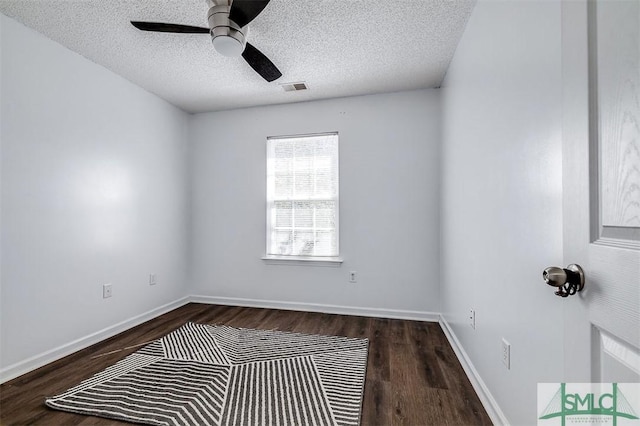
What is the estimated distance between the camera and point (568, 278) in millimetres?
650

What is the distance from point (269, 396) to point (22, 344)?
1.87 meters

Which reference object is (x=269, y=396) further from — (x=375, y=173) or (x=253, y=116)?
(x=253, y=116)

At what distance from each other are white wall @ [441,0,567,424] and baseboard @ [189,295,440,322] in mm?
902

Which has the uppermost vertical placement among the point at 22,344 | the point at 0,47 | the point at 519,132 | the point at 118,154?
the point at 0,47

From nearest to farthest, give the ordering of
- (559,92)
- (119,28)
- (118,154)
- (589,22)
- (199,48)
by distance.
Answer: (589,22) < (559,92) < (119,28) < (199,48) < (118,154)

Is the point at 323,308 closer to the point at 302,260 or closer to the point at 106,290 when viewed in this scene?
the point at 302,260

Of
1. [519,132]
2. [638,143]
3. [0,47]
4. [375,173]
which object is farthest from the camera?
[375,173]

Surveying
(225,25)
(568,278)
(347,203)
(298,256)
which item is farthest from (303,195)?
(568,278)

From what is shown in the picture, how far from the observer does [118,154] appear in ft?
9.20

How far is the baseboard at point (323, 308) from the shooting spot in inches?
122

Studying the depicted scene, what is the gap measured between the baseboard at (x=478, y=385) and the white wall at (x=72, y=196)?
3.13 metres

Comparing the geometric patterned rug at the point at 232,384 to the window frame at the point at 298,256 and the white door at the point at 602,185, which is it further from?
the white door at the point at 602,185

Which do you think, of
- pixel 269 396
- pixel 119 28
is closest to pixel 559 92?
pixel 269 396

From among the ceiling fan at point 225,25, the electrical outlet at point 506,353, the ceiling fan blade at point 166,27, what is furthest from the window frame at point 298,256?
the electrical outlet at point 506,353
